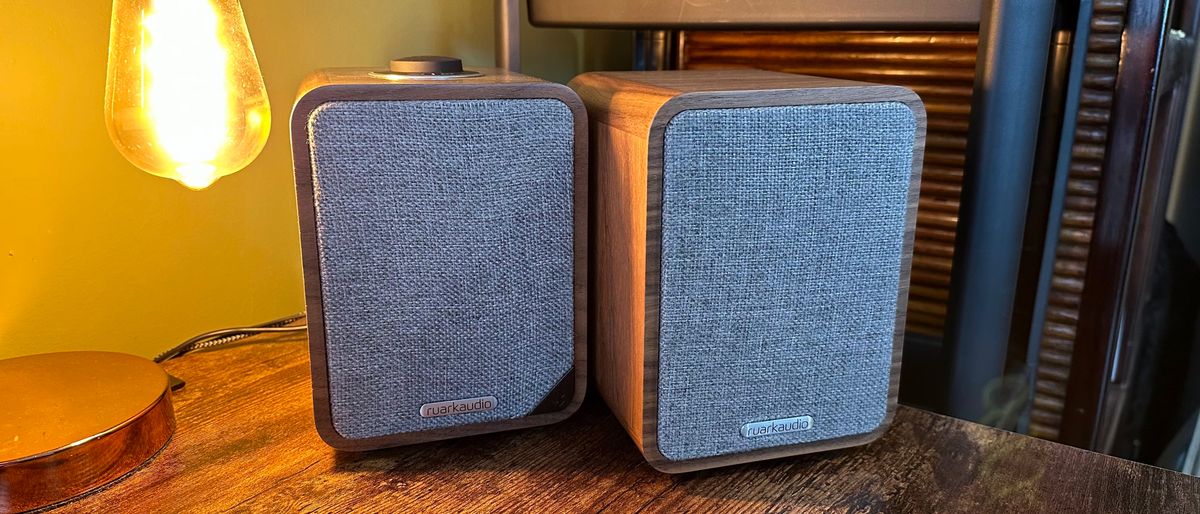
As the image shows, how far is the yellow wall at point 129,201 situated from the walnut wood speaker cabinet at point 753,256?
0.38 metres

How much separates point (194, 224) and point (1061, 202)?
0.99 m

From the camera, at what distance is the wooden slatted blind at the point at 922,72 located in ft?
3.60

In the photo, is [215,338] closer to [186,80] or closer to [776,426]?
[186,80]

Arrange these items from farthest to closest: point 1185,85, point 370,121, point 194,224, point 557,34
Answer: point 557,34 < point 1185,85 < point 194,224 < point 370,121

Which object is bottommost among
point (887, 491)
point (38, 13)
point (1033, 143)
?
point (887, 491)

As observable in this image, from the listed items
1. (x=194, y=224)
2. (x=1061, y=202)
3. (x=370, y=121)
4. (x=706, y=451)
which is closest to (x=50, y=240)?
(x=194, y=224)

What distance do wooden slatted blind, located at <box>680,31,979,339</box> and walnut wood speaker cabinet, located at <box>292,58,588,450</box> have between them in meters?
0.61

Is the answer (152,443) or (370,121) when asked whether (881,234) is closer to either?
(370,121)

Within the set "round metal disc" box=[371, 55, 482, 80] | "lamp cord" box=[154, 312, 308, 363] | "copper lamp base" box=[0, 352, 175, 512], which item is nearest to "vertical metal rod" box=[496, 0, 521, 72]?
"round metal disc" box=[371, 55, 482, 80]

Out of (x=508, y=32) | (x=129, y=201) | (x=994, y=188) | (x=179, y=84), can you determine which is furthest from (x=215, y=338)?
(x=994, y=188)

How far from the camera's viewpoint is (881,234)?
0.60 m

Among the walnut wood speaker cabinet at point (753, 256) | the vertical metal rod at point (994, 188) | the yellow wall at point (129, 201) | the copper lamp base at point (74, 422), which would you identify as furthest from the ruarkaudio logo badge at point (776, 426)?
the yellow wall at point (129, 201)

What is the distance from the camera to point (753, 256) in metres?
0.58

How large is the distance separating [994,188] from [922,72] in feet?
1.42
